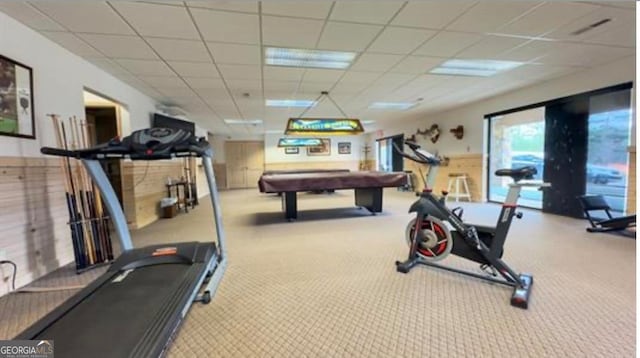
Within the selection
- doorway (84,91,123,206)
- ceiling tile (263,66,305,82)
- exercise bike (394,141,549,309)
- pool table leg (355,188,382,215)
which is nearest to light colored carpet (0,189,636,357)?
exercise bike (394,141,549,309)

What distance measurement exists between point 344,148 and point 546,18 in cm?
1023

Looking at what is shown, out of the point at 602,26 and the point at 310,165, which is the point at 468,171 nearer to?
the point at 602,26

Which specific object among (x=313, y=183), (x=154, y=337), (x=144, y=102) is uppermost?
(x=144, y=102)

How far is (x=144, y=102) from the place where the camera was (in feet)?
17.5

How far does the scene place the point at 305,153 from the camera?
12562 mm

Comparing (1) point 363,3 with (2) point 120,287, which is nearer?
(2) point 120,287

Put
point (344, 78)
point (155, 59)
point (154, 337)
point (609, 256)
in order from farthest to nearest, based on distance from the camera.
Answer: point (344, 78) < point (155, 59) < point (609, 256) < point (154, 337)

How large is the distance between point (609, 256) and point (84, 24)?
5.73 metres

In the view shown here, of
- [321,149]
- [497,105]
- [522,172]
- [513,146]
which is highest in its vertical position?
[497,105]

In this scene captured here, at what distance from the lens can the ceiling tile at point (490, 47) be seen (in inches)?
128

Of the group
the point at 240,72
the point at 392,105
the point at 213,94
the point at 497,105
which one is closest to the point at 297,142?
the point at 392,105

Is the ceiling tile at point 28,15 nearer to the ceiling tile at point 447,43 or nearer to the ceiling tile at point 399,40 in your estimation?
the ceiling tile at point 399,40

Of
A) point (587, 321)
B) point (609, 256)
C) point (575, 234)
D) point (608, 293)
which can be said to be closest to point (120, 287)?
point (587, 321)

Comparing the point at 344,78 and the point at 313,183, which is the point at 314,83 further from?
the point at 313,183
